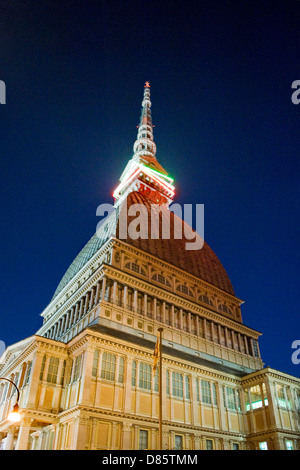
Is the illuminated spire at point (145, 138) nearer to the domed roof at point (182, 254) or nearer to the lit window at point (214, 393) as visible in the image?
the domed roof at point (182, 254)

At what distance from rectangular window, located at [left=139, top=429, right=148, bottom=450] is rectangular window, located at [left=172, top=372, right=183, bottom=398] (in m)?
6.07

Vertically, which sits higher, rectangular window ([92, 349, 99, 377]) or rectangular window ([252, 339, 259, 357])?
rectangular window ([252, 339, 259, 357])

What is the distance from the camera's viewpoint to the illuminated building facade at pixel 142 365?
3703cm

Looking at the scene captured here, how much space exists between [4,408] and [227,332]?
35.5 metres

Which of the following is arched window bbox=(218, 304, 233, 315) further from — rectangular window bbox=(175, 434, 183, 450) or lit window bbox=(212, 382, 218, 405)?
rectangular window bbox=(175, 434, 183, 450)

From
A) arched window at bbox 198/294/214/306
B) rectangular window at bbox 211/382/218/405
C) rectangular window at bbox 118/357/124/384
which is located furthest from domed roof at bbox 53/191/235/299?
rectangular window at bbox 118/357/124/384

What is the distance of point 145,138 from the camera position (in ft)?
369

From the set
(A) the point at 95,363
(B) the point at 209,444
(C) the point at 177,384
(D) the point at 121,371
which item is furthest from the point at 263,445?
(A) the point at 95,363

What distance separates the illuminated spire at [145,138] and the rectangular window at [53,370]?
224 ft

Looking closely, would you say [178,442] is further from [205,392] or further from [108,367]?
[108,367]

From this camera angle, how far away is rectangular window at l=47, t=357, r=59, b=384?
39.7 m
